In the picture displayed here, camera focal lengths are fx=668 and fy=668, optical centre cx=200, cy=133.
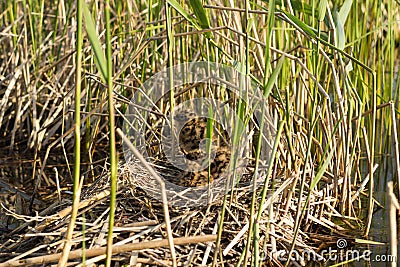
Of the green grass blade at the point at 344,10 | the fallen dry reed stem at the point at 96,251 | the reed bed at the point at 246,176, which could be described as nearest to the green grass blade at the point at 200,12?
the reed bed at the point at 246,176

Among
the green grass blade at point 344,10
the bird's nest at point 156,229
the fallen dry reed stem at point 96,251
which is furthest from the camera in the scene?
the green grass blade at point 344,10

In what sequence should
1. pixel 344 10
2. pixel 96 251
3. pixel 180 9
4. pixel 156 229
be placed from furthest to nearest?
pixel 344 10 < pixel 156 229 < pixel 180 9 < pixel 96 251

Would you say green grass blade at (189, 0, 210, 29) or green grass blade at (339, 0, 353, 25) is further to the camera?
green grass blade at (339, 0, 353, 25)

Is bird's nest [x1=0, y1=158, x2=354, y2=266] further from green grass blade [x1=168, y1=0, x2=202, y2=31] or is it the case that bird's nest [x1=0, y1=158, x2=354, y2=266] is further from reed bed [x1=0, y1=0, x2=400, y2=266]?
green grass blade [x1=168, y1=0, x2=202, y2=31]

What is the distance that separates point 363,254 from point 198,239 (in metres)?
0.62

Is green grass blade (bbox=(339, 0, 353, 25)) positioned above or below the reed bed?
above

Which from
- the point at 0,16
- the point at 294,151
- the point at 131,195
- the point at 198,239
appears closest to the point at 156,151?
the point at 131,195

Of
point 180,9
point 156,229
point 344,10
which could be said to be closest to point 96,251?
point 156,229

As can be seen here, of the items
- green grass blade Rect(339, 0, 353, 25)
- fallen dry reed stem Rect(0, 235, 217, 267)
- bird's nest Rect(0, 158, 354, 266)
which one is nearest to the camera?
fallen dry reed stem Rect(0, 235, 217, 267)

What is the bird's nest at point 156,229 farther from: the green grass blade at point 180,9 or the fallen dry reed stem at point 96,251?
the green grass blade at point 180,9

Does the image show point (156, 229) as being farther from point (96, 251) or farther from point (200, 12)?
point (200, 12)

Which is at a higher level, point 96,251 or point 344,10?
point 344,10

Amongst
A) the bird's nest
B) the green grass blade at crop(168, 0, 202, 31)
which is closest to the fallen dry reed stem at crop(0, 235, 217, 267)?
the bird's nest

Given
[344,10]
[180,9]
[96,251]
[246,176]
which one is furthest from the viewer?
[246,176]
